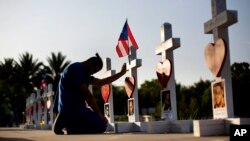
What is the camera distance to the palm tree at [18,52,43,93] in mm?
43844

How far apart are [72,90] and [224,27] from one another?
2.59 meters

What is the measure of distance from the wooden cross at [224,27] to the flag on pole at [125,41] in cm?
522

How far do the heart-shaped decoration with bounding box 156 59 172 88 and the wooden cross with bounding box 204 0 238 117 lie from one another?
233cm

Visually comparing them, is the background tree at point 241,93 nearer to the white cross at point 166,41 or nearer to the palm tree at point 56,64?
the palm tree at point 56,64

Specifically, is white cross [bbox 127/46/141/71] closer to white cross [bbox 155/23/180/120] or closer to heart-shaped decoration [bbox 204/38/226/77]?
white cross [bbox 155/23/180/120]

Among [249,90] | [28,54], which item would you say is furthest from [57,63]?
[249,90]

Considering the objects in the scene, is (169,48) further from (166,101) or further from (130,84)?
(130,84)

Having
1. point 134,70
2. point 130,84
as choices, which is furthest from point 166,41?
point 130,84

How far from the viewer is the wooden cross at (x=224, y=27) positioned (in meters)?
5.88

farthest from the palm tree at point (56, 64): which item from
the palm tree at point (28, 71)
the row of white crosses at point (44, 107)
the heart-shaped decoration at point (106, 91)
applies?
the heart-shaped decoration at point (106, 91)

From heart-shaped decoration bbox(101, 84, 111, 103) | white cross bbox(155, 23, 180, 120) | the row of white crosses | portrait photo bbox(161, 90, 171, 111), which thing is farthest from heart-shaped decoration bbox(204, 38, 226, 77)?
the row of white crosses

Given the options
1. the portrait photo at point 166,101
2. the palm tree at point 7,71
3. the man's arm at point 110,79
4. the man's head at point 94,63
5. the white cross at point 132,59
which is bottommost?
the portrait photo at point 166,101

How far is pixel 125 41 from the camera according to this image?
1143 cm

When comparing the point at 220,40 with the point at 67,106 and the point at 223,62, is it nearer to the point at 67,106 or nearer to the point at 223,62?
the point at 223,62
